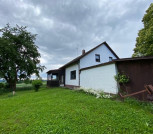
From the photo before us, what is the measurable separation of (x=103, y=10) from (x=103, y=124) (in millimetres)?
9444

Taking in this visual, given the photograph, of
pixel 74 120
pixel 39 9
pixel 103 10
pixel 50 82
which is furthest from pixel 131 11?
pixel 50 82

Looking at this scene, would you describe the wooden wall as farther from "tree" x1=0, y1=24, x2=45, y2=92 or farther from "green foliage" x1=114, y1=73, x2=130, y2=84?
"tree" x1=0, y1=24, x2=45, y2=92

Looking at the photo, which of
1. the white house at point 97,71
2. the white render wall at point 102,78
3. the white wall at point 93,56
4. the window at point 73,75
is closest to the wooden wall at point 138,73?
the white render wall at point 102,78

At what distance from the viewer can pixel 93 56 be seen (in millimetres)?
12320

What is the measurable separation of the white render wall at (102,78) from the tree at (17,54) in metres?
12.6

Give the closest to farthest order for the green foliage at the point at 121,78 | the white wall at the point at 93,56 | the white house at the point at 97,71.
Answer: the green foliage at the point at 121,78 → the white house at the point at 97,71 → the white wall at the point at 93,56

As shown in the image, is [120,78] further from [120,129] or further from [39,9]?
[39,9]

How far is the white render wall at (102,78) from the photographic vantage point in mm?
6203

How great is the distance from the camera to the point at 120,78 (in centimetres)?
564

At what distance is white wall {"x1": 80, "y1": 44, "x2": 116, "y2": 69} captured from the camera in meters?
11.5

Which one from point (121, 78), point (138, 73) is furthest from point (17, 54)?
point (138, 73)

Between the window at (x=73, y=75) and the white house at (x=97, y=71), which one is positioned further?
the window at (x=73, y=75)

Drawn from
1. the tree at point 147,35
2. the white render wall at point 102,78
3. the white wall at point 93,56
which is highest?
the tree at point 147,35

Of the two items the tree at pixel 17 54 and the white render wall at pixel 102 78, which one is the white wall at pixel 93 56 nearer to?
the white render wall at pixel 102 78
